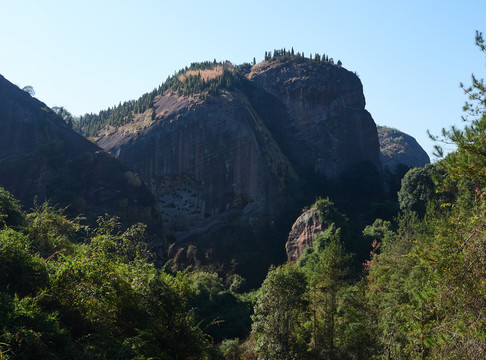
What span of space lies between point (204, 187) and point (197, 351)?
153 ft

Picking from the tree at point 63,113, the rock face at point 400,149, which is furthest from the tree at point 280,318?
the rock face at point 400,149

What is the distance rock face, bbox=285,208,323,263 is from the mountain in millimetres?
6329

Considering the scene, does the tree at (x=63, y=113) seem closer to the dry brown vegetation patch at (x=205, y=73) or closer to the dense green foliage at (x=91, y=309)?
the dry brown vegetation patch at (x=205, y=73)

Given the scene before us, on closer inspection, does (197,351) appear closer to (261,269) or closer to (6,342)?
(6,342)

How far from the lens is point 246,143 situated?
55.8 meters

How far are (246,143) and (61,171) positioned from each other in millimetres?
22935

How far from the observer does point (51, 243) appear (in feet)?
40.7

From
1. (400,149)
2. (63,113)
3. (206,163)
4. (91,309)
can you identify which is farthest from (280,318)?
(400,149)

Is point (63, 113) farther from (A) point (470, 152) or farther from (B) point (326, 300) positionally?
(A) point (470, 152)

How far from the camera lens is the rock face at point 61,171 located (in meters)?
43.7

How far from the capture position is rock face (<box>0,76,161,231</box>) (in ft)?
143

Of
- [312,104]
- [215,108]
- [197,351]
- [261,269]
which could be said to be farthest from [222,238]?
[197,351]

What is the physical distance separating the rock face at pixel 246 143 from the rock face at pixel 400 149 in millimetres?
47059

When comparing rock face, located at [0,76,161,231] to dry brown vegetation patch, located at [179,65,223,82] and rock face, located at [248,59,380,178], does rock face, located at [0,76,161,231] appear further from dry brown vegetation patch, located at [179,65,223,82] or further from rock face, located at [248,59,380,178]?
rock face, located at [248,59,380,178]
